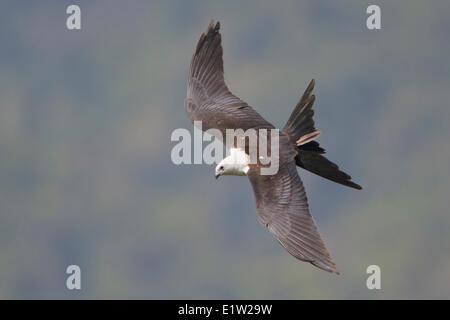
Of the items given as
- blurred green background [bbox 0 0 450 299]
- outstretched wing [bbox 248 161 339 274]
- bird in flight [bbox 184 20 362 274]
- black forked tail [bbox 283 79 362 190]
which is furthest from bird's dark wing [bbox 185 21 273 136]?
blurred green background [bbox 0 0 450 299]

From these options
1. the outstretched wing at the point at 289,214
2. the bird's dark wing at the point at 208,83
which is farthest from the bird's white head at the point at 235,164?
the bird's dark wing at the point at 208,83

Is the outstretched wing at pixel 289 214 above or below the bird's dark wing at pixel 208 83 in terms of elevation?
below

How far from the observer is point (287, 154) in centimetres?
1580

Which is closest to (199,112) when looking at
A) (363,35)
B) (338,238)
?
(338,238)

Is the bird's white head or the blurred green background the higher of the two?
the blurred green background

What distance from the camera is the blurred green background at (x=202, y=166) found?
10788 cm

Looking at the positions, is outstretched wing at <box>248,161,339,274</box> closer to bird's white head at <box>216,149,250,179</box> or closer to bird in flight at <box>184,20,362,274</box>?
bird in flight at <box>184,20,362,274</box>

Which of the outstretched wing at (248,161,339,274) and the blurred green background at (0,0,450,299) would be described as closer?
the outstretched wing at (248,161,339,274)

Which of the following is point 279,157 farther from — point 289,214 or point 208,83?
point 208,83

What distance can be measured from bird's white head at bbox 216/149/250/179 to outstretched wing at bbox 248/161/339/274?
21 centimetres

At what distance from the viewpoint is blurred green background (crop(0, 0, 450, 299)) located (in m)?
108

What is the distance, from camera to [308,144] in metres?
16.1

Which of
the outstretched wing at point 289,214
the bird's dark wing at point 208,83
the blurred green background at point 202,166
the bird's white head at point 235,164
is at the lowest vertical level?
the outstretched wing at point 289,214

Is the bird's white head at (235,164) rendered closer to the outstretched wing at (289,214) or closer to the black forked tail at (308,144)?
the outstretched wing at (289,214)
